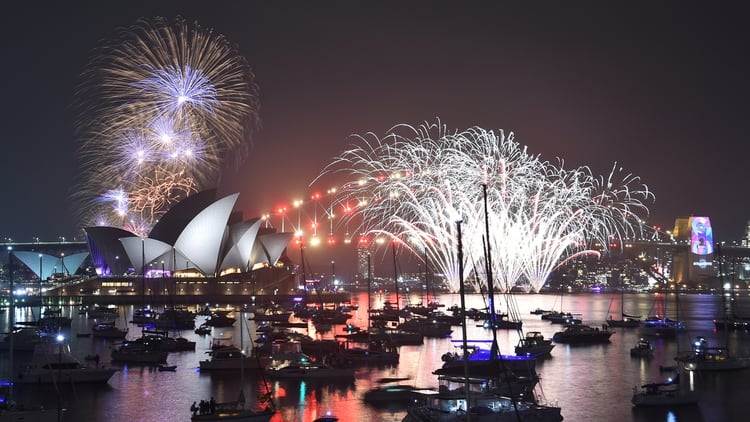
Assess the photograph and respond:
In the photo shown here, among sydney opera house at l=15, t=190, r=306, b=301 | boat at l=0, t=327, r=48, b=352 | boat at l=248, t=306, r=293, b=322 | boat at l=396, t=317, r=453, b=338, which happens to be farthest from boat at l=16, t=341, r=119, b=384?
sydney opera house at l=15, t=190, r=306, b=301

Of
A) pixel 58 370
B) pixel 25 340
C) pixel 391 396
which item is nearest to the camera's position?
pixel 391 396

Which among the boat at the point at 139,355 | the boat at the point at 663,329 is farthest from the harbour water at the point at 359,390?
the boat at the point at 663,329

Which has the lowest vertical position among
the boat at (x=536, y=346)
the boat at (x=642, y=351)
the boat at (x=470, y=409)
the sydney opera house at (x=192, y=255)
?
the boat at (x=642, y=351)

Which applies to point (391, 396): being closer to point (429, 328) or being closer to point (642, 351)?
point (642, 351)

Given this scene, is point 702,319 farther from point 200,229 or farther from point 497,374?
point 497,374

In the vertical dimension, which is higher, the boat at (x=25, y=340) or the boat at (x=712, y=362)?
the boat at (x=25, y=340)

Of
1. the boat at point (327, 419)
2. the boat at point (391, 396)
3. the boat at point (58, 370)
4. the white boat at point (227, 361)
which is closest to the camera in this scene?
the boat at point (327, 419)

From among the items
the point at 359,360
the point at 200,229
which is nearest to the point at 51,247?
the point at 200,229

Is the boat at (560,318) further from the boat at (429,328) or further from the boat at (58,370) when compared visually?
the boat at (58,370)

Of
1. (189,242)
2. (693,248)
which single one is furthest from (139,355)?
(693,248)
